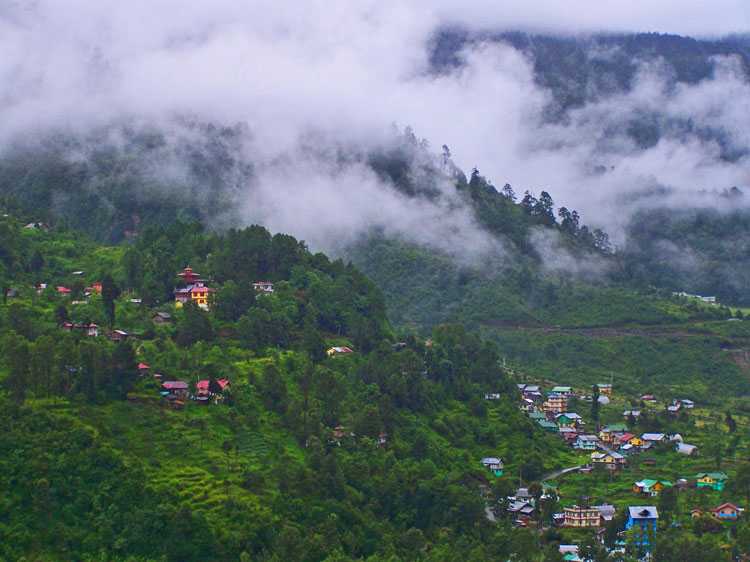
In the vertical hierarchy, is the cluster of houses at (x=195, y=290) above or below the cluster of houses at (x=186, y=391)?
above

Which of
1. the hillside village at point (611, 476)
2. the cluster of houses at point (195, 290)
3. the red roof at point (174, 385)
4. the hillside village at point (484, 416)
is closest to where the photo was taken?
the hillside village at point (611, 476)

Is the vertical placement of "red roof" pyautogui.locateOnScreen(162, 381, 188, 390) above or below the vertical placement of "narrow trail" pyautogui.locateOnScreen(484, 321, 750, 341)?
below

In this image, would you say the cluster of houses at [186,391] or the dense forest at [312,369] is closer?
the dense forest at [312,369]

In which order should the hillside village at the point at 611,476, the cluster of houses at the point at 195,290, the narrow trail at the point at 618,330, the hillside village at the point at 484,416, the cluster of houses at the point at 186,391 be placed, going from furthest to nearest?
the narrow trail at the point at 618,330, the cluster of houses at the point at 195,290, the cluster of houses at the point at 186,391, the hillside village at the point at 484,416, the hillside village at the point at 611,476

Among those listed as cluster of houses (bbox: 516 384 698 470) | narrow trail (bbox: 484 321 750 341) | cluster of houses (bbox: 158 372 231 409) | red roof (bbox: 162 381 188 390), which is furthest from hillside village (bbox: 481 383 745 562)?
red roof (bbox: 162 381 188 390)

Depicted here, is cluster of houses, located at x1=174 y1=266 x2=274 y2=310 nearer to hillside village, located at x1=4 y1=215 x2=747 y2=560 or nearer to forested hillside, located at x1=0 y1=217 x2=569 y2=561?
hillside village, located at x1=4 y1=215 x2=747 y2=560

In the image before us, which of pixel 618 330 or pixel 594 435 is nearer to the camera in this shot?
pixel 594 435

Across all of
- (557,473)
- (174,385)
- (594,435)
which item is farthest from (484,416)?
(174,385)

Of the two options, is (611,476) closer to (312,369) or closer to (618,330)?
(312,369)

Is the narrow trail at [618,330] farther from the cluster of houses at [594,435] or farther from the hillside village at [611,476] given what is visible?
the cluster of houses at [594,435]

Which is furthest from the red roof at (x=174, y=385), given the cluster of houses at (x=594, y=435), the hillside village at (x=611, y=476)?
the cluster of houses at (x=594, y=435)

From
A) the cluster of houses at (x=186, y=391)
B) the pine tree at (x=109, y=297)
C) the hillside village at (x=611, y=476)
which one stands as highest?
the pine tree at (x=109, y=297)

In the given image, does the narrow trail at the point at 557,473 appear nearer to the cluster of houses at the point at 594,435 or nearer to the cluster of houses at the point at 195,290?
the cluster of houses at the point at 594,435
